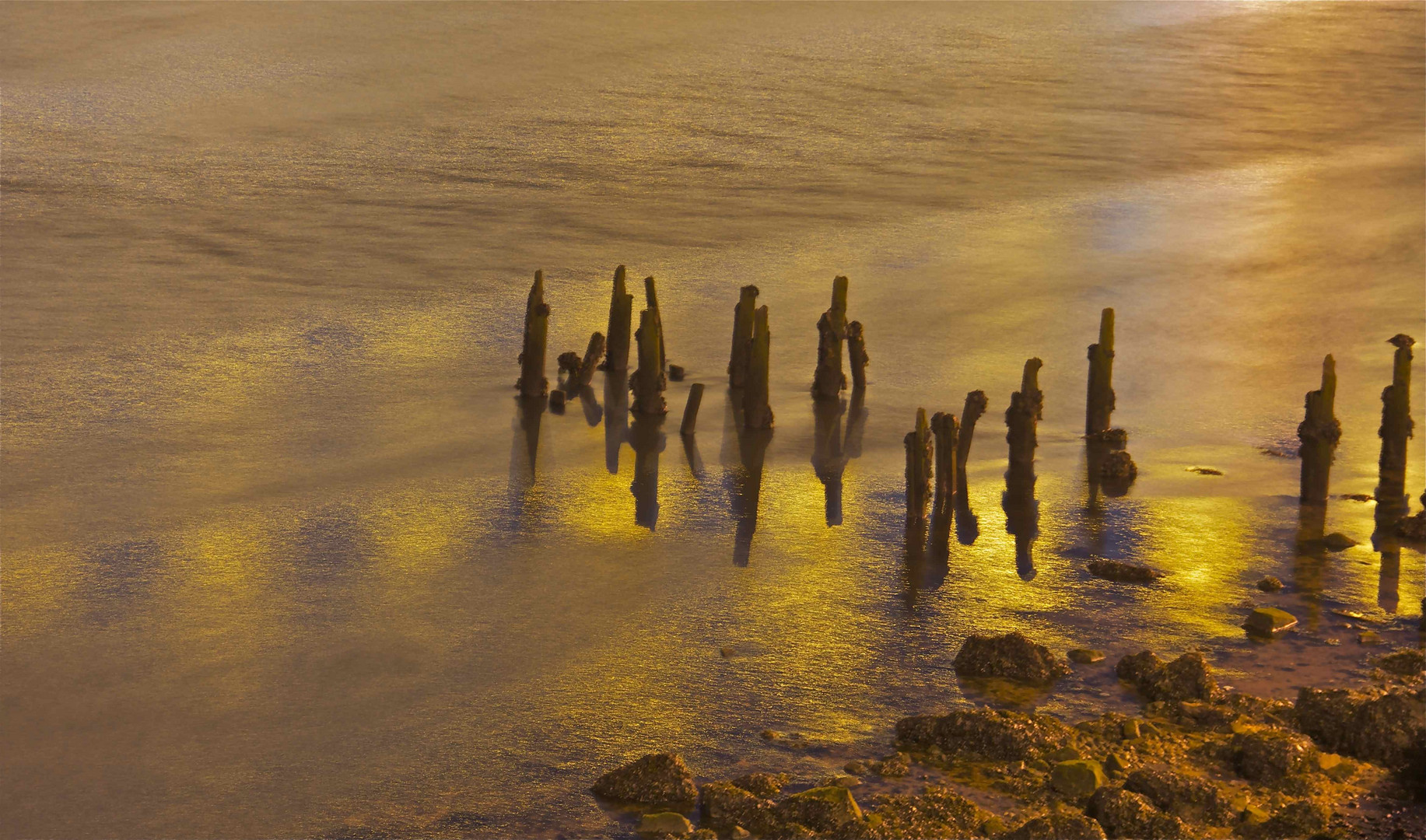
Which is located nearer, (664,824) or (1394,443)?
(664,824)

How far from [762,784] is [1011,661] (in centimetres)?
253

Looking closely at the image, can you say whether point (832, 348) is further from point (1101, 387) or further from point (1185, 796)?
point (1185, 796)

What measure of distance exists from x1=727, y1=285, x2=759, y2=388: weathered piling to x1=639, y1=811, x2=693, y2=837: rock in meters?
9.84

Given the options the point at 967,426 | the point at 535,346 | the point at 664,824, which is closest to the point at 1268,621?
the point at 967,426

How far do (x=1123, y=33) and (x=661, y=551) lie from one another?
39.9m

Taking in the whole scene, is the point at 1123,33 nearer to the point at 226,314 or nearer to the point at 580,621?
the point at 226,314

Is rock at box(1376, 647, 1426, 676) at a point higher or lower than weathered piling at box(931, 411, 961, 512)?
lower

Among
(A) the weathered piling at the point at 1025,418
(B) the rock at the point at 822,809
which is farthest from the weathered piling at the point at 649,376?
(B) the rock at the point at 822,809

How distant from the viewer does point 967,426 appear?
16.3 meters

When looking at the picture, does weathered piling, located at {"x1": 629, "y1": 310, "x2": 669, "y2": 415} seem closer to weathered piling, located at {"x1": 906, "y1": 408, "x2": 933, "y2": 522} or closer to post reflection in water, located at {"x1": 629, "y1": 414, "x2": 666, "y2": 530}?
post reflection in water, located at {"x1": 629, "y1": 414, "x2": 666, "y2": 530}

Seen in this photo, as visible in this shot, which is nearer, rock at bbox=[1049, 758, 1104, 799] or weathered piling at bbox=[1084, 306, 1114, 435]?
rock at bbox=[1049, 758, 1104, 799]

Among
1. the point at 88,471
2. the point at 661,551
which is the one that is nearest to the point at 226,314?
the point at 88,471

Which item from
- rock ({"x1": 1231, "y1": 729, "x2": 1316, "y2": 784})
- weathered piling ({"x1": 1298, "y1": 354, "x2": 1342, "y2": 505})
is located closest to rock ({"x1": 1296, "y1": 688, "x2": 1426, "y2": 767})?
rock ({"x1": 1231, "y1": 729, "x2": 1316, "y2": 784})

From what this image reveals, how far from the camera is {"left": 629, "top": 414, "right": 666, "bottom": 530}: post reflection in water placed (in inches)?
626
